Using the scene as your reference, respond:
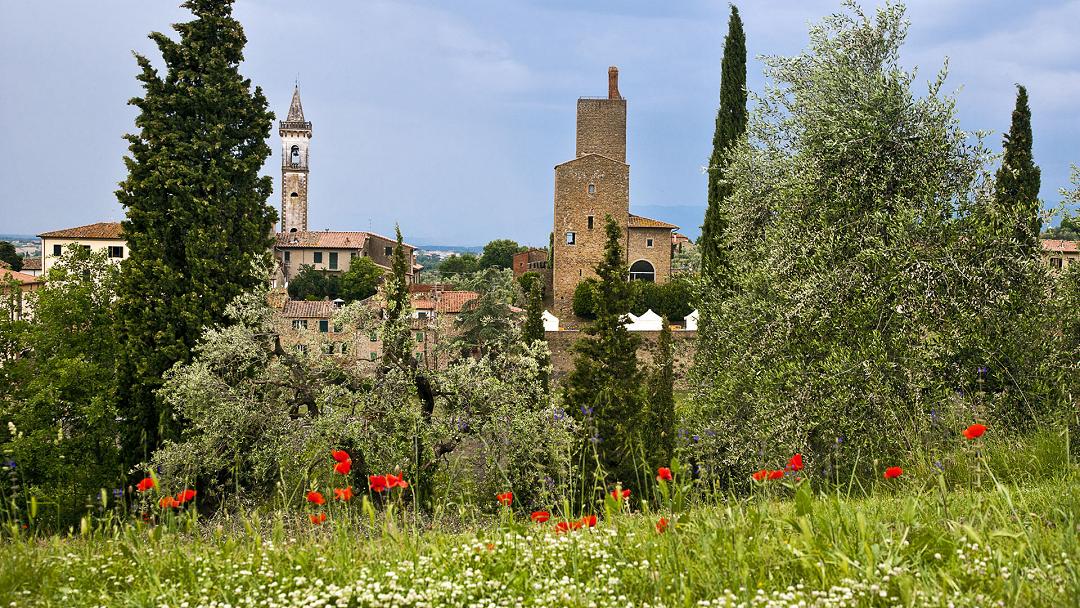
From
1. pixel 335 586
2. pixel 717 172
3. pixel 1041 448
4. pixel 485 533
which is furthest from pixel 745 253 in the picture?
pixel 717 172

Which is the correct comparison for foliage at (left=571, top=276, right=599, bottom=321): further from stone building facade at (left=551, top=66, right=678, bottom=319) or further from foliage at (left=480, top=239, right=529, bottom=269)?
foliage at (left=480, top=239, right=529, bottom=269)

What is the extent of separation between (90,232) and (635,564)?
6800cm

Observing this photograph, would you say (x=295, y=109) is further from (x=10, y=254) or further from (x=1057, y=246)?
(x=1057, y=246)

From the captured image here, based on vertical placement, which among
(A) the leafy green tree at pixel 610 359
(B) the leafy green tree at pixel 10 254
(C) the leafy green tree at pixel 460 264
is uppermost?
(C) the leafy green tree at pixel 460 264

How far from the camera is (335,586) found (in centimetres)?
315

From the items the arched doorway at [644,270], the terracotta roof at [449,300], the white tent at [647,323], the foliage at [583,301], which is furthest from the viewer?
the arched doorway at [644,270]

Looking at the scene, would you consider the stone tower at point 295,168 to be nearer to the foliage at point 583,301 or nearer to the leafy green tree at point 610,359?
the foliage at point 583,301

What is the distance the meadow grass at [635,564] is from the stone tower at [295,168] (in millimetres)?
89923

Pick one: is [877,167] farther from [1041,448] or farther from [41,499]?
[41,499]

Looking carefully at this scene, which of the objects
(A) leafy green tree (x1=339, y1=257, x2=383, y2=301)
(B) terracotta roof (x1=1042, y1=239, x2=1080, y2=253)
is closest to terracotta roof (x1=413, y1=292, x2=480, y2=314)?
A: (A) leafy green tree (x1=339, y1=257, x2=383, y2=301)

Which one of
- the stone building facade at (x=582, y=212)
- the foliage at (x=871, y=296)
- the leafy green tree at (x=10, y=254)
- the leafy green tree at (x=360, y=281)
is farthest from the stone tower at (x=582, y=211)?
the leafy green tree at (x=10, y=254)

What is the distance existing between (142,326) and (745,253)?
1133 centimetres

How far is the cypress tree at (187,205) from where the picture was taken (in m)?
15.6

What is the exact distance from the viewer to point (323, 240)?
82.4 metres
